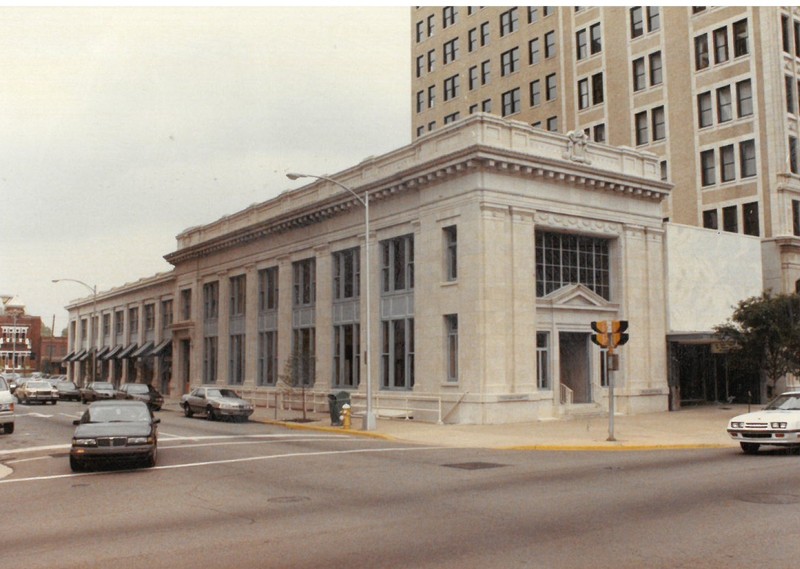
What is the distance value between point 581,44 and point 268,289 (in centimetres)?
2789

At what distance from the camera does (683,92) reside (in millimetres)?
47094

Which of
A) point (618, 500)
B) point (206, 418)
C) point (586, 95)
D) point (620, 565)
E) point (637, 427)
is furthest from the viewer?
point (586, 95)

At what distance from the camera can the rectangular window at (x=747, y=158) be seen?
4373cm

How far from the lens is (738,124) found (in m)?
44.4

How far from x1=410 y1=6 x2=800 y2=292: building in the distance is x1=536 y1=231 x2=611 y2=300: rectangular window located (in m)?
13.2

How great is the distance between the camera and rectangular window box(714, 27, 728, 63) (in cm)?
4534

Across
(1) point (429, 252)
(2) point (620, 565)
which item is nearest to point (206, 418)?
(1) point (429, 252)

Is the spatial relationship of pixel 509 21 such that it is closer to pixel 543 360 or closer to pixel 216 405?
pixel 543 360

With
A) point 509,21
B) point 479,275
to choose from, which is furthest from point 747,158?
point 479,275

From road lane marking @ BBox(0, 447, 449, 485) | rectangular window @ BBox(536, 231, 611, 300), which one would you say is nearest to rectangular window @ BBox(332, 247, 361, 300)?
rectangular window @ BBox(536, 231, 611, 300)

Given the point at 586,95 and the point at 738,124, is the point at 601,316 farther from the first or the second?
the point at 586,95

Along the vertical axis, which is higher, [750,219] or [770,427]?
[750,219]

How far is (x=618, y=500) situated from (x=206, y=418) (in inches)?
1061

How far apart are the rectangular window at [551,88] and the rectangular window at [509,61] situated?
329 cm
